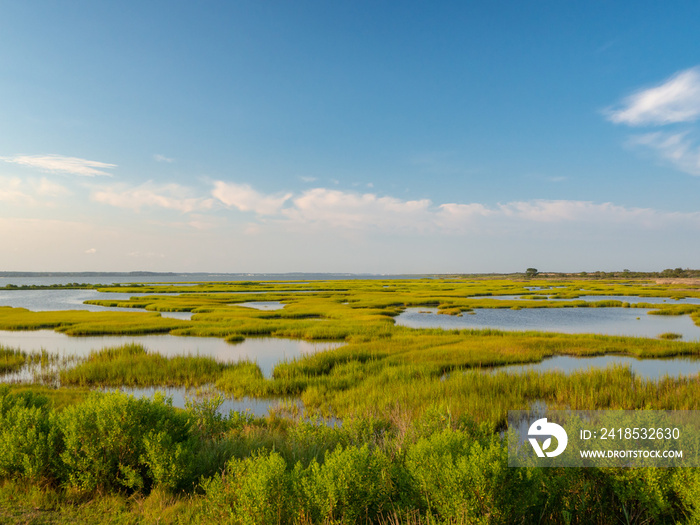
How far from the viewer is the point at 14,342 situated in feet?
86.0

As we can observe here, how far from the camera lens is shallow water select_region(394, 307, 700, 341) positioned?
104 ft

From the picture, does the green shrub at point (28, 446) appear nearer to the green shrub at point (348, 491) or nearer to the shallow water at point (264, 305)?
the green shrub at point (348, 491)

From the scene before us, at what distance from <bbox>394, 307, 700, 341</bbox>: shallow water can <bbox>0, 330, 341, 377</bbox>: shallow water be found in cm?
1246

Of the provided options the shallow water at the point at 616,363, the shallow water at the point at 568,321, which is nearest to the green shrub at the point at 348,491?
the shallow water at the point at 616,363

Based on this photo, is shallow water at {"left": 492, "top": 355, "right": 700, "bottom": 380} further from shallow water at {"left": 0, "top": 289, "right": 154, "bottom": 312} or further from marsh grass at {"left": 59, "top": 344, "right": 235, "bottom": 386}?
shallow water at {"left": 0, "top": 289, "right": 154, "bottom": 312}

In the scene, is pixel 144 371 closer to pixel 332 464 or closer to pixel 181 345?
pixel 181 345

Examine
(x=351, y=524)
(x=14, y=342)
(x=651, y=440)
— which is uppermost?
(x=651, y=440)

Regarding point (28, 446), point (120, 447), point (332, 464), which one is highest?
point (332, 464)

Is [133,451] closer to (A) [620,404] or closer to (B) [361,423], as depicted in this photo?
(B) [361,423]

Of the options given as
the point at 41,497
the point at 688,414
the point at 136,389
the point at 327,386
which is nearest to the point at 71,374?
the point at 136,389

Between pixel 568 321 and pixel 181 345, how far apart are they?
1338 inches

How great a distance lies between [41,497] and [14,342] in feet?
86.7

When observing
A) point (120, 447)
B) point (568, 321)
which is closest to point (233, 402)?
point (120, 447)

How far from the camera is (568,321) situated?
37031mm
